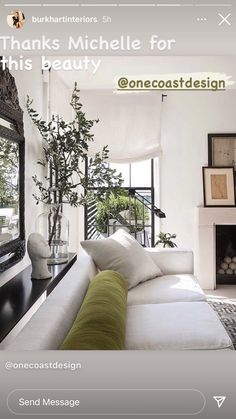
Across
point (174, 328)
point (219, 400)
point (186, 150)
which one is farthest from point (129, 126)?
point (219, 400)

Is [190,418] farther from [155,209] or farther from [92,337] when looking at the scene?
[155,209]

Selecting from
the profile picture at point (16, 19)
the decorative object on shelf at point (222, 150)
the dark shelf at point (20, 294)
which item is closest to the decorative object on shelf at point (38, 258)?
the dark shelf at point (20, 294)

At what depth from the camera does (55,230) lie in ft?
5.81

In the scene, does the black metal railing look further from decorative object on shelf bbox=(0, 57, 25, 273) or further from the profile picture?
the profile picture

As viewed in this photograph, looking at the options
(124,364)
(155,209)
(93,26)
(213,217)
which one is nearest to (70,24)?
(93,26)

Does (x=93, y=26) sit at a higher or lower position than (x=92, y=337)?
higher

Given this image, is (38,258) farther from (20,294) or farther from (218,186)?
(218,186)

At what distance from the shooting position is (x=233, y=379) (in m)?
0.52

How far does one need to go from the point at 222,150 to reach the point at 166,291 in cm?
170

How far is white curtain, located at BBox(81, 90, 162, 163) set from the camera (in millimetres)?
2828

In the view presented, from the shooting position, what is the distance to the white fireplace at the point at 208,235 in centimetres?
278

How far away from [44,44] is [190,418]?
24.2 inches

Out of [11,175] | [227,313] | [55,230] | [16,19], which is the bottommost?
[227,313]

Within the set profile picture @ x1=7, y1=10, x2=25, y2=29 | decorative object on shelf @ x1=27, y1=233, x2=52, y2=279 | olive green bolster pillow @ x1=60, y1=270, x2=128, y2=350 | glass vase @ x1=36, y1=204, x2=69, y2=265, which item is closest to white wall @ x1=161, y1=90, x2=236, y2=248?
glass vase @ x1=36, y1=204, x2=69, y2=265
